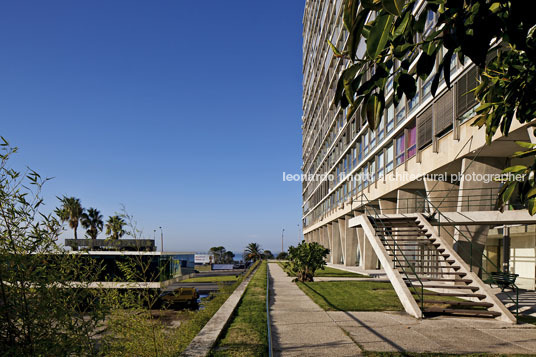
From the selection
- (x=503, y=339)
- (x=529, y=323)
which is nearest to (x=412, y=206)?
(x=529, y=323)

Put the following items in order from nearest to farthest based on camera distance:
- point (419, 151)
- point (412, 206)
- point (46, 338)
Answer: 1. point (46, 338)
2. point (419, 151)
3. point (412, 206)

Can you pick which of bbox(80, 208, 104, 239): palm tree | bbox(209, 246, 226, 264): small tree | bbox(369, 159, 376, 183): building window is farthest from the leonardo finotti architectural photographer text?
bbox(209, 246, 226, 264): small tree

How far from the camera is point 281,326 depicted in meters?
9.24

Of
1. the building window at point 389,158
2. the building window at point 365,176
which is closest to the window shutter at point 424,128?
the building window at point 389,158

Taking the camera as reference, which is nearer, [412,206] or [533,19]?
[533,19]

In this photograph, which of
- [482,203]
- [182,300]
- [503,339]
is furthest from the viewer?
[182,300]

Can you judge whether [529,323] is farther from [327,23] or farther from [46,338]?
[327,23]

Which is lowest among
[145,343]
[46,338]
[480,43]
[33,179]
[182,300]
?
[182,300]

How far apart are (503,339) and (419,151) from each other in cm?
1334

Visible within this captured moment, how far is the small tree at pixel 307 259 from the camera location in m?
20.9

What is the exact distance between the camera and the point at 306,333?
842cm

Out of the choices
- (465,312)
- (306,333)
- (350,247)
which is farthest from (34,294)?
(350,247)

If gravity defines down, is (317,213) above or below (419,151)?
below

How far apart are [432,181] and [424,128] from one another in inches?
117
